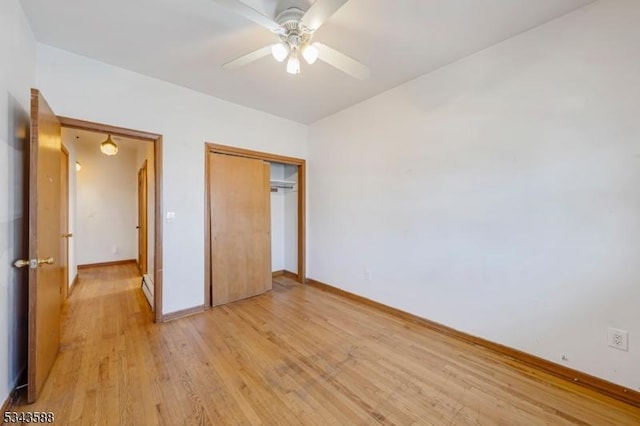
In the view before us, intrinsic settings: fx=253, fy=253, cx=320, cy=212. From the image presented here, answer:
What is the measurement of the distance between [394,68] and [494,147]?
123 cm

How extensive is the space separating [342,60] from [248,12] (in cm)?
68

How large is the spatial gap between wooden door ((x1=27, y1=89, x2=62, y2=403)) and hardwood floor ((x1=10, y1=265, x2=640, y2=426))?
22 centimetres

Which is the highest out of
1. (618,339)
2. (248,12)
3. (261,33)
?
(261,33)

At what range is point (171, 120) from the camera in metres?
2.90

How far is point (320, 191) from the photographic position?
403cm

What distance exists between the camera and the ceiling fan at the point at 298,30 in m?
1.41

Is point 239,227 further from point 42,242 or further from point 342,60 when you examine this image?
point 342,60

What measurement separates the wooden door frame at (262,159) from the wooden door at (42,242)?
4.32ft

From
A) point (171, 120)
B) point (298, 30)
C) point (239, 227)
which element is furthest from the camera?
point (239, 227)

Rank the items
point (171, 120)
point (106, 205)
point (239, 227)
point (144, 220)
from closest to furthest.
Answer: point (171, 120)
point (239, 227)
point (144, 220)
point (106, 205)

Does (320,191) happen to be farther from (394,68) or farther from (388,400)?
(388,400)

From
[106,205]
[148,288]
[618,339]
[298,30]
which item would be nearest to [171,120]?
[298,30]

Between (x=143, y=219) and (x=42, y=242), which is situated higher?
(x=143, y=219)

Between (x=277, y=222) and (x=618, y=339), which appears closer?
(x=618, y=339)
